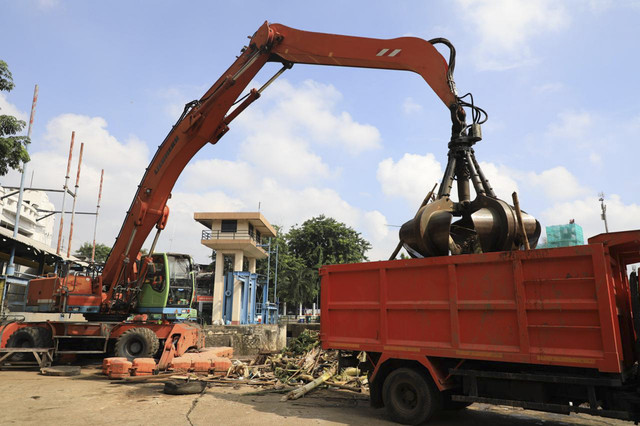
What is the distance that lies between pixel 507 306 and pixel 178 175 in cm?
855

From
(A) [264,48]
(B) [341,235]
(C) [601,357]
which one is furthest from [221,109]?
(B) [341,235]

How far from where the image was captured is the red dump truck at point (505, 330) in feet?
15.9

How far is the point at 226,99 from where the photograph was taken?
402 inches

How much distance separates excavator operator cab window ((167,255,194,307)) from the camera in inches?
486

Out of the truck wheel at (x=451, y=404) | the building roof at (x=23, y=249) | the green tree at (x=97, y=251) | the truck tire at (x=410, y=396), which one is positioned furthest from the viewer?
the green tree at (x=97, y=251)

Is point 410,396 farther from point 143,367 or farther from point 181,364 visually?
point 143,367

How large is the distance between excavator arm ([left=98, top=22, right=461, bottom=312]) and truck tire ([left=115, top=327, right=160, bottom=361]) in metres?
1.19

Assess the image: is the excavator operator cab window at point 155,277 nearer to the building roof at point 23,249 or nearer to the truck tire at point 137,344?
the truck tire at point 137,344

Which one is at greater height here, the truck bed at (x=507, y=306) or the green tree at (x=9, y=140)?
the green tree at (x=9, y=140)

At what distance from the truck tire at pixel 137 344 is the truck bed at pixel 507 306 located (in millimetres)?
6070

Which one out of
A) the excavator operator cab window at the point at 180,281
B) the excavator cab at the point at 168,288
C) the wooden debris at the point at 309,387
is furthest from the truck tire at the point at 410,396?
the excavator operator cab window at the point at 180,281

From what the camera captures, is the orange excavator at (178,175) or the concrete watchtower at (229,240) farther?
the concrete watchtower at (229,240)

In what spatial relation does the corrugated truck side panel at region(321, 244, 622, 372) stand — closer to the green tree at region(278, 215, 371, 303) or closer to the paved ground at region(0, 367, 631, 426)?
the paved ground at region(0, 367, 631, 426)

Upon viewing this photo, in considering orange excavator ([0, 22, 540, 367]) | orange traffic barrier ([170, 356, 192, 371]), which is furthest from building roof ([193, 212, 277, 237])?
orange traffic barrier ([170, 356, 192, 371])
